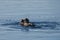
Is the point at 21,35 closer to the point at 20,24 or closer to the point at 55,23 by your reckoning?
the point at 20,24

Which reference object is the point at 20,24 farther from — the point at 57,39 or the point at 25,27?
the point at 57,39

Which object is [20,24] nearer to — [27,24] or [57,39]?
[27,24]

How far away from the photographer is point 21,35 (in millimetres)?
15109

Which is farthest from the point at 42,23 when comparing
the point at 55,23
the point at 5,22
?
the point at 5,22

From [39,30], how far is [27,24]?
862mm

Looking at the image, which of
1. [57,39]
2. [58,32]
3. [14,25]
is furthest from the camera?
[14,25]

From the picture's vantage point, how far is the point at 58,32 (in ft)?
50.7

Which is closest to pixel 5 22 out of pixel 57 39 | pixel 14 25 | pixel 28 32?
pixel 14 25

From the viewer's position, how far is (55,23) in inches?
676

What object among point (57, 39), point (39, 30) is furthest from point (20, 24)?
point (57, 39)

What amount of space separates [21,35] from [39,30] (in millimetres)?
1006

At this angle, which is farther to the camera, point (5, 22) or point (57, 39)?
point (5, 22)

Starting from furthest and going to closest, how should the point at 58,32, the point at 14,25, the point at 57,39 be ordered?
the point at 14,25 < the point at 58,32 < the point at 57,39

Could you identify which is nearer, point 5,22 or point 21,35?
point 21,35
